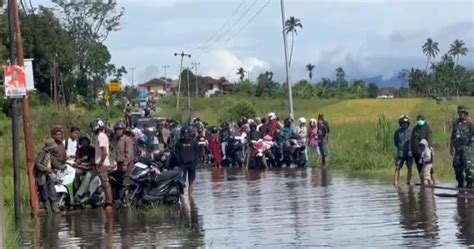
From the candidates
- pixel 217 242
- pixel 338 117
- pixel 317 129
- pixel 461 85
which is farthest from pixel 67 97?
pixel 217 242

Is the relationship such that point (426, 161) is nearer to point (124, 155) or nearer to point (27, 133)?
point (124, 155)

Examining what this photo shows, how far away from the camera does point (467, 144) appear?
2150 centimetres

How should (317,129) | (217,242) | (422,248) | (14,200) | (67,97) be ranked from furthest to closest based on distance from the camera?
(67,97) < (317,129) < (14,200) < (217,242) < (422,248)

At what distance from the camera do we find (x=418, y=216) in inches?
685

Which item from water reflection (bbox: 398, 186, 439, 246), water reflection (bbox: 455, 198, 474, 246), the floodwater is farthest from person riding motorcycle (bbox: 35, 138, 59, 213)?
water reflection (bbox: 455, 198, 474, 246)

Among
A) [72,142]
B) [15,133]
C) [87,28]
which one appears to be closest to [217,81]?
[87,28]

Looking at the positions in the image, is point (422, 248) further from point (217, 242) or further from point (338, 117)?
point (338, 117)

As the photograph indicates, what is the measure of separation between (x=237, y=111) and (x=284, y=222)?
58.6 metres

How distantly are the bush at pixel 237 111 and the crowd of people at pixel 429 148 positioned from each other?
50241 millimetres

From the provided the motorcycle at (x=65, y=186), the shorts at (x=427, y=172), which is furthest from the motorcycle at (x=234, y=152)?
the motorcycle at (x=65, y=186)

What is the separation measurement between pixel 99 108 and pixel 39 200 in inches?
2288

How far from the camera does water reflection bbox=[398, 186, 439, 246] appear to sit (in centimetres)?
1485

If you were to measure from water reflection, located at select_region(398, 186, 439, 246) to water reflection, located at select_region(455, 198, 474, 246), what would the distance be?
0.34 meters

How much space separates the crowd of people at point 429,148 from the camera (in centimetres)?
2155
